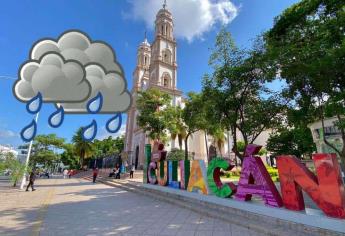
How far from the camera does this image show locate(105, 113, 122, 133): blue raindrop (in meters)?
6.55

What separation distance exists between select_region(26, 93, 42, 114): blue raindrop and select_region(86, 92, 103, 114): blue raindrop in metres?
1.11

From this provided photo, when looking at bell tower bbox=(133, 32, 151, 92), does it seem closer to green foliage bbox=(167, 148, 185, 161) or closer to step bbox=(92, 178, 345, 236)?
green foliage bbox=(167, 148, 185, 161)

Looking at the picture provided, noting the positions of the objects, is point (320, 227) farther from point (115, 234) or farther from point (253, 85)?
Answer: point (253, 85)

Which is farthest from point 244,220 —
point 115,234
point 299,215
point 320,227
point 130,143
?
point 130,143

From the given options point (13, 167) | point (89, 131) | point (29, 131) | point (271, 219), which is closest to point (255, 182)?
point (271, 219)

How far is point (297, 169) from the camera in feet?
25.2

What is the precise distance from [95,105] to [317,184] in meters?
6.67

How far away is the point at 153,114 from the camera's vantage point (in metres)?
25.8

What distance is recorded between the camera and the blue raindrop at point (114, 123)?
21.5 feet

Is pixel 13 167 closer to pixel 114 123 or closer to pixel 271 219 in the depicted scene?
pixel 114 123

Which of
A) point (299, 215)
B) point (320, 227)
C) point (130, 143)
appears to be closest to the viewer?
point (320, 227)

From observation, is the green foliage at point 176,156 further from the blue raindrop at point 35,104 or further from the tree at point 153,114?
the blue raindrop at point 35,104

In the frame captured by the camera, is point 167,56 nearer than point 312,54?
No

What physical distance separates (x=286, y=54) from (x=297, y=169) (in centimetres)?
492
